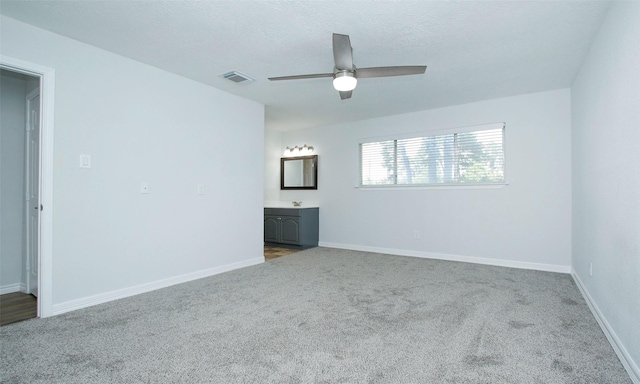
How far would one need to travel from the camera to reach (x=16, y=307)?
282cm

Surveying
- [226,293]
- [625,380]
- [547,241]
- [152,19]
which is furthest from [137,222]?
[547,241]

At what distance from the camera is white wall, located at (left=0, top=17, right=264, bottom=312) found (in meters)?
2.69

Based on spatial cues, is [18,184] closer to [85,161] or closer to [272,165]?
[85,161]

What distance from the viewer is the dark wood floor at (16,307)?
8.38 ft

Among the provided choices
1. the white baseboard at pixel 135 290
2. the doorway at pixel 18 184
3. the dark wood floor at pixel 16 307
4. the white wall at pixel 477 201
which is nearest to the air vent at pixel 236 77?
the doorway at pixel 18 184

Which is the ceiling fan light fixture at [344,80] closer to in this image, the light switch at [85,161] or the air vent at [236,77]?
the air vent at [236,77]

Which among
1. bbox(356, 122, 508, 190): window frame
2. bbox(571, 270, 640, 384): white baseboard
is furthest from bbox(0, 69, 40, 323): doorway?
bbox(571, 270, 640, 384): white baseboard

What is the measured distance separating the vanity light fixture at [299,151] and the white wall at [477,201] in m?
0.36

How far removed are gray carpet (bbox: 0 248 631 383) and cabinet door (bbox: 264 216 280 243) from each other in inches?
97.1

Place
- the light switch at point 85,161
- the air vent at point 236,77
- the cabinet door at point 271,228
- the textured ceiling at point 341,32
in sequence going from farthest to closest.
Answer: the cabinet door at point 271,228, the air vent at point 236,77, the light switch at point 85,161, the textured ceiling at point 341,32

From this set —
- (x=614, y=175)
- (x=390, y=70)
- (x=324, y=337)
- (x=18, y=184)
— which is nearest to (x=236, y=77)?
(x=390, y=70)

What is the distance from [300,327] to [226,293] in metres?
1.12

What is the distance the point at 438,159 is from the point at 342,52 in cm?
313

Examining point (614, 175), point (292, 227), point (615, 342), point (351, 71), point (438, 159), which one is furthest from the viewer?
point (292, 227)
